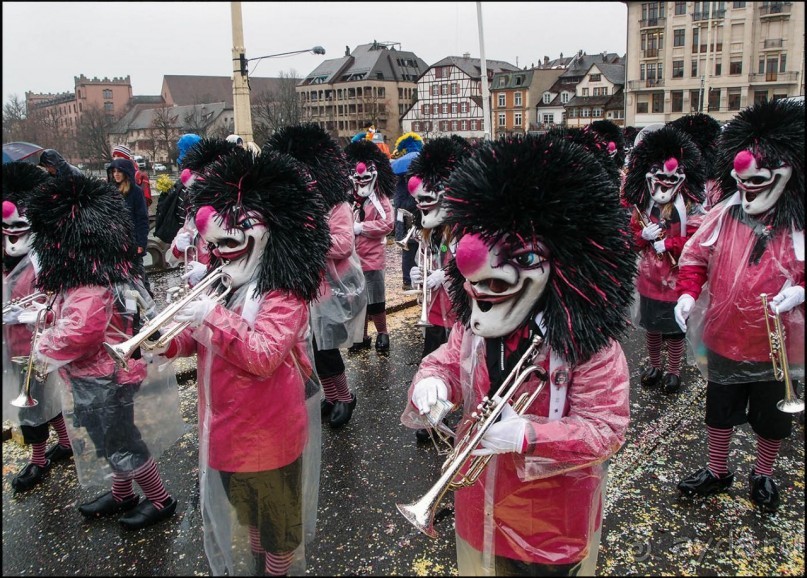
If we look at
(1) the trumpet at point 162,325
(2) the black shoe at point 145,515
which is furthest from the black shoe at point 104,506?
(1) the trumpet at point 162,325

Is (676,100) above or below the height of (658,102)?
below

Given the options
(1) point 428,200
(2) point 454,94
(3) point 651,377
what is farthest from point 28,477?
(2) point 454,94

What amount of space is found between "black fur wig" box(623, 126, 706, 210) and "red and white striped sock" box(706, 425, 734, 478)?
2.01 m

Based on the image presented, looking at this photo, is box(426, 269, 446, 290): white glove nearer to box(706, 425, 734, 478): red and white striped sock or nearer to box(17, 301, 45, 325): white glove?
box(706, 425, 734, 478): red and white striped sock

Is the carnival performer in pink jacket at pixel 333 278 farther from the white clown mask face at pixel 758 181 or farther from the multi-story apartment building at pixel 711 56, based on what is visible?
the white clown mask face at pixel 758 181

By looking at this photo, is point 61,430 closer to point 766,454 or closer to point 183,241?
point 183,241

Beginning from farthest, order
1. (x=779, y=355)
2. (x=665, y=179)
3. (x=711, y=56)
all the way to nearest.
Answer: (x=711, y=56)
(x=665, y=179)
(x=779, y=355)

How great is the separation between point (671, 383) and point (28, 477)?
4.19 m

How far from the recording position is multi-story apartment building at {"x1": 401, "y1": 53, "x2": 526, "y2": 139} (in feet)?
70.9

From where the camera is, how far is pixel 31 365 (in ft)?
9.55

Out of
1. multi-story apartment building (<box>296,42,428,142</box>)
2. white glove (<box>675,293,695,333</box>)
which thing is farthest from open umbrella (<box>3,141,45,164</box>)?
multi-story apartment building (<box>296,42,428,142</box>)

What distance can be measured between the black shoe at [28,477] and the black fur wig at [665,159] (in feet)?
14.4

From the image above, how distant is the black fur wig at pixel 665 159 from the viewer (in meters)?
4.38

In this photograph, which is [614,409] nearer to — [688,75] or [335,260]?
[335,260]
